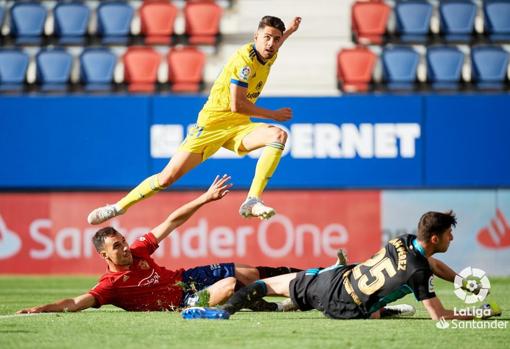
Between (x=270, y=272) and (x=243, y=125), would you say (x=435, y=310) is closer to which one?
(x=270, y=272)

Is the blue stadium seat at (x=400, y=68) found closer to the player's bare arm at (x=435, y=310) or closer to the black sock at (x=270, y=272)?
the black sock at (x=270, y=272)

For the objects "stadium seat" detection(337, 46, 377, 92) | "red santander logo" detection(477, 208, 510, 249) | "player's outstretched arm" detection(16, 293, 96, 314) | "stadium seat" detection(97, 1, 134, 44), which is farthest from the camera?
"stadium seat" detection(97, 1, 134, 44)

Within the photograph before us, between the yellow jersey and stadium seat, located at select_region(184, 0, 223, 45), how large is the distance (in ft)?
30.4

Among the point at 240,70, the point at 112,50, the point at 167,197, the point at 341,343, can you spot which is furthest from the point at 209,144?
the point at 112,50

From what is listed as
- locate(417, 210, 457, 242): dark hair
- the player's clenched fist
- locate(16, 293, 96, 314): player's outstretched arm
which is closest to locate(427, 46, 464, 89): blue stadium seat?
the player's clenched fist

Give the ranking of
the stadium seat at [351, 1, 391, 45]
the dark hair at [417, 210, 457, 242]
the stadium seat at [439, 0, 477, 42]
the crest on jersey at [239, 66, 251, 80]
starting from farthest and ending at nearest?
1. the stadium seat at [439, 0, 477, 42]
2. the stadium seat at [351, 1, 391, 45]
3. the crest on jersey at [239, 66, 251, 80]
4. the dark hair at [417, 210, 457, 242]

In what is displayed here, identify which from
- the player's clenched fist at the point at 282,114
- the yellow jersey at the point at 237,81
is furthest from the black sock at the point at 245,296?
the yellow jersey at the point at 237,81

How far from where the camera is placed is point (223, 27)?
792 inches

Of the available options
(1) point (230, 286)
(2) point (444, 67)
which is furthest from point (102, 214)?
(2) point (444, 67)

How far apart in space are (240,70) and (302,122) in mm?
7829

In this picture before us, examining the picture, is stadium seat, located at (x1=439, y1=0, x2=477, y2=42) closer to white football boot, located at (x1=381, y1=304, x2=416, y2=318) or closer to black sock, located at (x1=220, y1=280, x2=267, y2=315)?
white football boot, located at (x1=381, y1=304, x2=416, y2=318)

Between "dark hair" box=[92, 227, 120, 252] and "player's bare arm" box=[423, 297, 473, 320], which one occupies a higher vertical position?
"dark hair" box=[92, 227, 120, 252]

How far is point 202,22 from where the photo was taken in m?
19.7

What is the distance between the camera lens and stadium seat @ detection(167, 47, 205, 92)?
62.4 feet
